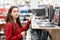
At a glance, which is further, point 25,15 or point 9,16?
point 25,15

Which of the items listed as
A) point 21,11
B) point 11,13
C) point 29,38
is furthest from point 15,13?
point 21,11

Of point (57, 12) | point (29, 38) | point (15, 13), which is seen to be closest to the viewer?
point (57, 12)

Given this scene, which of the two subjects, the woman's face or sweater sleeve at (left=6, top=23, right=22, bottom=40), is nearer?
sweater sleeve at (left=6, top=23, right=22, bottom=40)

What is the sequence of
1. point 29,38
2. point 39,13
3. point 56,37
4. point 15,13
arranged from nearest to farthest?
1. point 29,38
2. point 56,37
3. point 15,13
4. point 39,13

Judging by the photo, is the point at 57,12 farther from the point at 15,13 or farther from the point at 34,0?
the point at 34,0

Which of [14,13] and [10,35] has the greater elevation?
[14,13]

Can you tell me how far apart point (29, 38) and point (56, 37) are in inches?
17.0

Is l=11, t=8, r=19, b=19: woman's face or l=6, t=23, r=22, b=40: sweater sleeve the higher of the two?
l=11, t=8, r=19, b=19: woman's face

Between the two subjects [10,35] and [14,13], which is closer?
[10,35]

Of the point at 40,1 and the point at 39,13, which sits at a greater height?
the point at 40,1

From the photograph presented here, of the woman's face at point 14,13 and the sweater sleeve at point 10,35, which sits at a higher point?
the woman's face at point 14,13

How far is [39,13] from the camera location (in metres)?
3.39

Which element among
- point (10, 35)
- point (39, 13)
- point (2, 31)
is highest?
point (39, 13)

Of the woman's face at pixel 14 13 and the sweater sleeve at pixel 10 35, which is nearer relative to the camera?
the sweater sleeve at pixel 10 35
